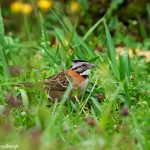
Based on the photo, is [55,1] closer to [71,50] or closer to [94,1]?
[94,1]

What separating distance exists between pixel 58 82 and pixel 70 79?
149 mm

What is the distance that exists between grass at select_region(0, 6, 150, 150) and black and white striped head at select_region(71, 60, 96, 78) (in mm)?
121

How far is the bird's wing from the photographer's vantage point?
6.25 m

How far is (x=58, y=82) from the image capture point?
20.5 feet

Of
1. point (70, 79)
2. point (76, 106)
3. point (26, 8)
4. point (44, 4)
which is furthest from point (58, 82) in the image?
point (26, 8)

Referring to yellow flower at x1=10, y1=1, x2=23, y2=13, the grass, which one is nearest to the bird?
the grass

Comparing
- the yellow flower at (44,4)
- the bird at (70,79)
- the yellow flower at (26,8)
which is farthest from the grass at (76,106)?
the yellow flower at (26,8)

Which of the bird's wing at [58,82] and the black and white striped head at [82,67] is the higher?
the black and white striped head at [82,67]

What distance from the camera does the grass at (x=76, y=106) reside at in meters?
4.39

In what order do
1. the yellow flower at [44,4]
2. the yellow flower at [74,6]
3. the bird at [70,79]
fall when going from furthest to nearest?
the yellow flower at [74,6] < the yellow flower at [44,4] < the bird at [70,79]

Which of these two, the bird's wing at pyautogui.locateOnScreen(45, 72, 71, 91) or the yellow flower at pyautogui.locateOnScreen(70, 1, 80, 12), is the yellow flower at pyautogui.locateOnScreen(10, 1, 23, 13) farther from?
the bird's wing at pyautogui.locateOnScreen(45, 72, 71, 91)

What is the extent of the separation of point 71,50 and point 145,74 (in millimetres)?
805

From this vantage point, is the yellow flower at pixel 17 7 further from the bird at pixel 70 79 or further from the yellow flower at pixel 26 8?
the bird at pixel 70 79

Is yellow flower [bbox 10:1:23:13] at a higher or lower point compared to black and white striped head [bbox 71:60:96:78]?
lower
